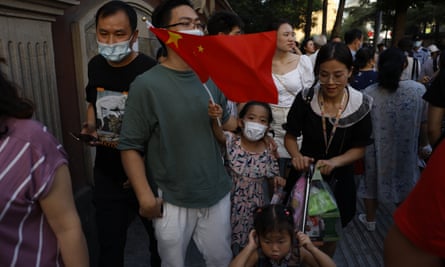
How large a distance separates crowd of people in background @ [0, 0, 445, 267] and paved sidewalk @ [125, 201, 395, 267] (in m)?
0.65

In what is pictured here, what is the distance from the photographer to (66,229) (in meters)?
1.31

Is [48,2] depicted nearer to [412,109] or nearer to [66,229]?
[66,229]

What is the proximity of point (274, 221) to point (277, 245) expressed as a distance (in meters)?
0.14

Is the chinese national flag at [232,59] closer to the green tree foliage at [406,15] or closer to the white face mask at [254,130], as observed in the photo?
the white face mask at [254,130]

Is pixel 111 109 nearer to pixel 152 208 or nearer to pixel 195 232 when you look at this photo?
pixel 152 208

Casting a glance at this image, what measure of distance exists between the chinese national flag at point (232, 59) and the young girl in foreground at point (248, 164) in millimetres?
931

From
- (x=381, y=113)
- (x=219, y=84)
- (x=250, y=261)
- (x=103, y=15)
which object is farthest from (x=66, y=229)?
(x=381, y=113)

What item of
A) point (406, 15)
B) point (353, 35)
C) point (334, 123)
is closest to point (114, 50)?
point (334, 123)

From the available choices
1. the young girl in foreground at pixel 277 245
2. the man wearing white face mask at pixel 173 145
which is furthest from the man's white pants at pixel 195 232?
the young girl in foreground at pixel 277 245

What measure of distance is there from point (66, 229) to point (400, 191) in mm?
3449

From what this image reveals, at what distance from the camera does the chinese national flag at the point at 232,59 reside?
1825 millimetres

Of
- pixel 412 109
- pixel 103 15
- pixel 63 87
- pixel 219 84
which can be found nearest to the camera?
pixel 219 84

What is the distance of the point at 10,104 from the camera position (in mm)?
1179

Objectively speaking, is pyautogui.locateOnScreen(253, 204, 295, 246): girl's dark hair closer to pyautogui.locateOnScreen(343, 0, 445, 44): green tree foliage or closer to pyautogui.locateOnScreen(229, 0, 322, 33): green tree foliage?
pyautogui.locateOnScreen(343, 0, 445, 44): green tree foliage
